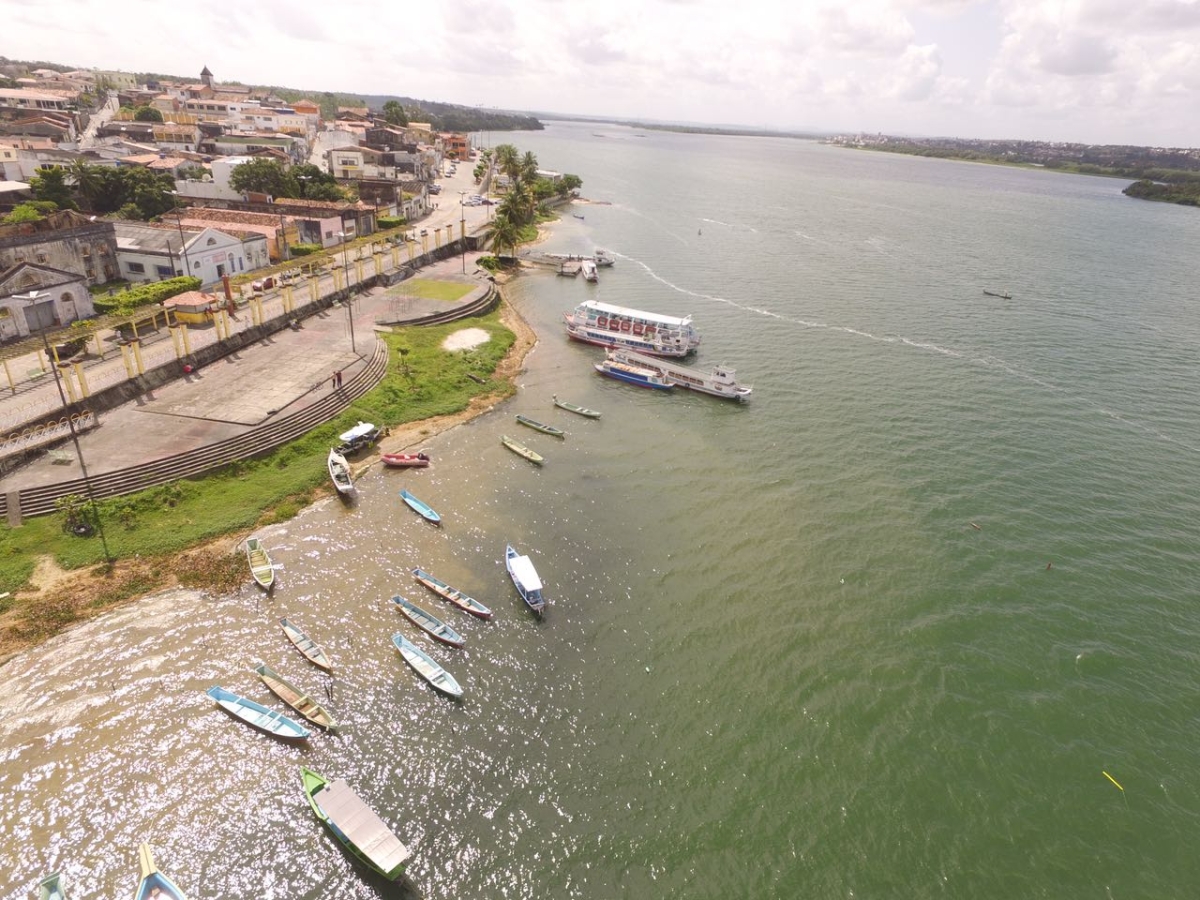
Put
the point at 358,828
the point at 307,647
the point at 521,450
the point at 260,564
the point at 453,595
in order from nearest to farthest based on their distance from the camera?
the point at 358,828 → the point at 307,647 → the point at 453,595 → the point at 260,564 → the point at 521,450

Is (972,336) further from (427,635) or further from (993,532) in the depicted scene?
(427,635)

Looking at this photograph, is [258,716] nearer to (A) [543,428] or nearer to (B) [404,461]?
(B) [404,461]

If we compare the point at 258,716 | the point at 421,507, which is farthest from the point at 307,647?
the point at 421,507

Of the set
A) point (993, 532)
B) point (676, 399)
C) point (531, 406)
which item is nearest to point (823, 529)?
point (993, 532)

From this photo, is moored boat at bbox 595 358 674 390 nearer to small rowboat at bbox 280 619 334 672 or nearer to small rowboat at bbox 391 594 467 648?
small rowboat at bbox 391 594 467 648

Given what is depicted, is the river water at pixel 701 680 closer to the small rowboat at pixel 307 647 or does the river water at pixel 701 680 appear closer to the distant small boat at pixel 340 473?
the small rowboat at pixel 307 647

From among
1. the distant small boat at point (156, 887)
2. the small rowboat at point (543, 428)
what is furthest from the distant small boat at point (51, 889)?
the small rowboat at point (543, 428)
